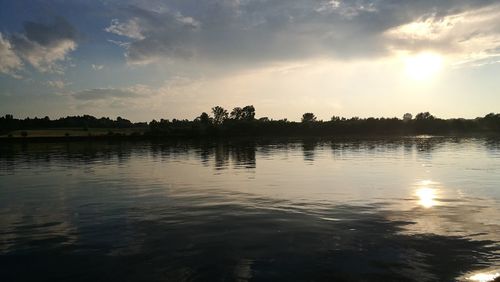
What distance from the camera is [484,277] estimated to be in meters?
12.8

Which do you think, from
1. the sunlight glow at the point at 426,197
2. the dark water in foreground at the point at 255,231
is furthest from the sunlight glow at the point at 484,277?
the sunlight glow at the point at 426,197

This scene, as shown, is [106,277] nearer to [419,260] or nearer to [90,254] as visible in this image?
[90,254]

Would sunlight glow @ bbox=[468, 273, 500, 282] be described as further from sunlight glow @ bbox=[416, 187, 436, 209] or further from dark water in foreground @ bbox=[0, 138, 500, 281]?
sunlight glow @ bbox=[416, 187, 436, 209]

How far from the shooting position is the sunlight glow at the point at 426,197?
25.7 metres

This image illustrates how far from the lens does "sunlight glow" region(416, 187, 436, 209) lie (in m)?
25.7

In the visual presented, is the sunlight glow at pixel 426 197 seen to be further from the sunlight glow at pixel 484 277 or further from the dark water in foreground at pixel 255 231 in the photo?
the sunlight glow at pixel 484 277

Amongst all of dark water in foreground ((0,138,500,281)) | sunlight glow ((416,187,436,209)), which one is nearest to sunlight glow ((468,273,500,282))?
dark water in foreground ((0,138,500,281))

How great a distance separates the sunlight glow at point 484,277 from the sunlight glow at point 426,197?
12.1 metres

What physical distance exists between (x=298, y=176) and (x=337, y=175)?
12.7ft

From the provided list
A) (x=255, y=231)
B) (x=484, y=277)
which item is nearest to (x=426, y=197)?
(x=255, y=231)

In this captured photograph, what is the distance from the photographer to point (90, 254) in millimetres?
16047

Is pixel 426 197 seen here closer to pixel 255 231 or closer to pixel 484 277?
pixel 255 231

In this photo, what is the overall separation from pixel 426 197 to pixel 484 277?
1636 centimetres

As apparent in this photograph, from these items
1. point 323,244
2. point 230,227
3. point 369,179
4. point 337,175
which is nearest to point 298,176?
point 337,175
